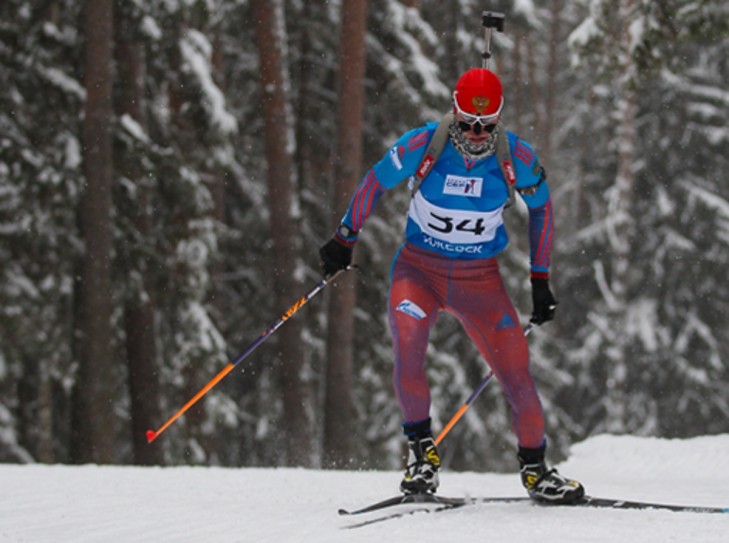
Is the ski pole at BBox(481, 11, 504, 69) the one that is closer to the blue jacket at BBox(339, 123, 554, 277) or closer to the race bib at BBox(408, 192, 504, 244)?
the blue jacket at BBox(339, 123, 554, 277)

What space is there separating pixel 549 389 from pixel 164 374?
30.2 ft

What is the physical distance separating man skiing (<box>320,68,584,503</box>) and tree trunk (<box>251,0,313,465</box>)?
30.1 ft

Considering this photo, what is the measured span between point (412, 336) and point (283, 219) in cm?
968

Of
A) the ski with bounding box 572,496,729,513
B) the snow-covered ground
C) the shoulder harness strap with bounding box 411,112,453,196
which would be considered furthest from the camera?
the shoulder harness strap with bounding box 411,112,453,196

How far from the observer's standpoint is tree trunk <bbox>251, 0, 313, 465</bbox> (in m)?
14.6

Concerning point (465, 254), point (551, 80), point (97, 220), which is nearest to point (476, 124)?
point (465, 254)

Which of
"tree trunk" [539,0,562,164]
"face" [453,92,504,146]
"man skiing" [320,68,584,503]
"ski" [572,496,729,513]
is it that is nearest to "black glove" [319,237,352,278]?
"man skiing" [320,68,584,503]

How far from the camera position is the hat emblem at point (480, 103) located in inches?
202

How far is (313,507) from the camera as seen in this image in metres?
5.70

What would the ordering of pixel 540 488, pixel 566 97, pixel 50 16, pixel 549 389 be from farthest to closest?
pixel 566 97, pixel 549 389, pixel 50 16, pixel 540 488

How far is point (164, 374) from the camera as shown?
1588 cm

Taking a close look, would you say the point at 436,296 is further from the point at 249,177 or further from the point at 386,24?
the point at 249,177

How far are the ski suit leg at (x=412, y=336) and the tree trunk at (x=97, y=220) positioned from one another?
20.9 ft

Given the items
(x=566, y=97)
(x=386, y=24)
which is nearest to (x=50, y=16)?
(x=386, y=24)
